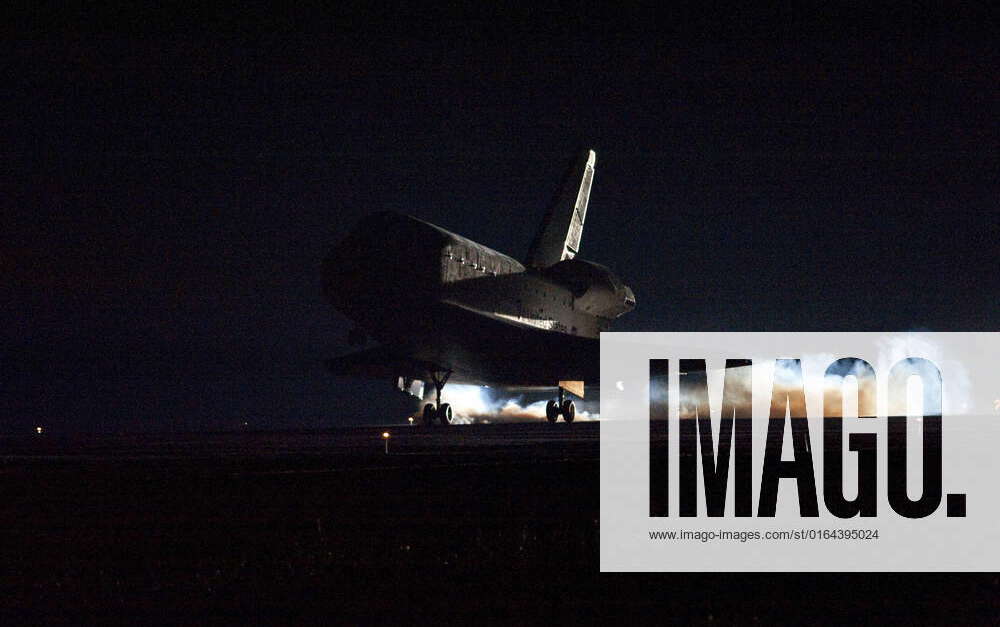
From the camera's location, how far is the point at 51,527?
14.2 metres

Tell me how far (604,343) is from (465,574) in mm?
52515

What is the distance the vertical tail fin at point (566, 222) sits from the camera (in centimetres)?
6850

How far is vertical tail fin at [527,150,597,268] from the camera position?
225ft

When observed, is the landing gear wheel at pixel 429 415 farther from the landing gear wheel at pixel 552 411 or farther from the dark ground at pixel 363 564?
the dark ground at pixel 363 564

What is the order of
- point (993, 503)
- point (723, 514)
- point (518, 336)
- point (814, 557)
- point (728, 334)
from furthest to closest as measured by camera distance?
point (728, 334) → point (518, 336) → point (993, 503) → point (723, 514) → point (814, 557)

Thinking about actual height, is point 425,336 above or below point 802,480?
above

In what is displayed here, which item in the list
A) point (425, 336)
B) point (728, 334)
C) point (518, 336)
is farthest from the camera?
point (728, 334)

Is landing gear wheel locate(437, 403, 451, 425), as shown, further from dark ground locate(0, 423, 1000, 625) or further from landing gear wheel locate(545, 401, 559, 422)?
dark ground locate(0, 423, 1000, 625)

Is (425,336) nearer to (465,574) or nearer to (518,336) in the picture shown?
(518,336)

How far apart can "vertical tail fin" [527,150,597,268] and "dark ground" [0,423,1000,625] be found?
47382mm

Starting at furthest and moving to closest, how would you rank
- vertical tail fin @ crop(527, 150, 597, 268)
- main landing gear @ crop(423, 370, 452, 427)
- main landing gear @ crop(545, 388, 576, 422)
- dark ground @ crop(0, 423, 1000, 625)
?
vertical tail fin @ crop(527, 150, 597, 268) → main landing gear @ crop(545, 388, 576, 422) → main landing gear @ crop(423, 370, 452, 427) → dark ground @ crop(0, 423, 1000, 625)

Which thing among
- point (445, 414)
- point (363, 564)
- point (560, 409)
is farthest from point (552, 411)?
point (363, 564)

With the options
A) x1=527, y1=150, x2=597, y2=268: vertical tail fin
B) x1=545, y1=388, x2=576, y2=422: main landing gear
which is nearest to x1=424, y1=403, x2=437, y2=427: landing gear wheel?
x1=545, y1=388, x2=576, y2=422: main landing gear

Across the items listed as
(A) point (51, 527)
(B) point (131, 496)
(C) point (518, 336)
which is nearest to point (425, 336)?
(C) point (518, 336)
